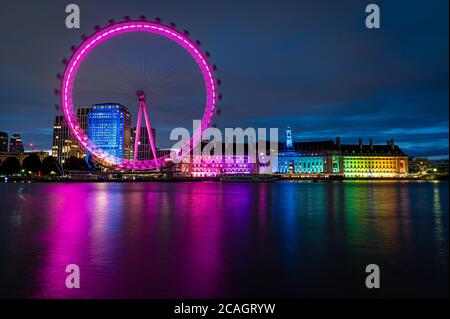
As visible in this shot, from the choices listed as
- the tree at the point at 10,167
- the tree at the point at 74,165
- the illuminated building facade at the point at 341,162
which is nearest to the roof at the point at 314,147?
the illuminated building facade at the point at 341,162

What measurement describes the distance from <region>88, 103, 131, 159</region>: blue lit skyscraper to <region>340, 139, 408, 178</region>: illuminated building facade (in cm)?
9172

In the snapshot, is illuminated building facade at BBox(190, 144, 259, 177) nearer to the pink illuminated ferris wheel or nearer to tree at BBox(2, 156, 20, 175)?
tree at BBox(2, 156, 20, 175)

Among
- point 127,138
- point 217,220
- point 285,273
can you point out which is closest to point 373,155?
point 127,138

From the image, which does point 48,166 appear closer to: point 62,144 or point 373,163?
point 62,144

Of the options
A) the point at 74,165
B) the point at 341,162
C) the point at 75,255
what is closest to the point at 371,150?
the point at 341,162

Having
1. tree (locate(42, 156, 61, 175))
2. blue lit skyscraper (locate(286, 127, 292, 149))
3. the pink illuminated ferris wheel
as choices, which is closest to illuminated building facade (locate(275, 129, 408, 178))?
blue lit skyscraper (locate(286, 127, 292, 149))

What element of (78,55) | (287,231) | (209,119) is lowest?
(287,231)

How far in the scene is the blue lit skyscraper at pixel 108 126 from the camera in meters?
176

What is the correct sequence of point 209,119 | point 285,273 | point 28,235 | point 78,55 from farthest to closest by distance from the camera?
point 209,119 → point 78,55 → point 28,235 → point 285,273

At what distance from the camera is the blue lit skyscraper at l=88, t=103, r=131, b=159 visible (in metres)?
176

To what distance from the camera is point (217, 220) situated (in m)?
21.9
